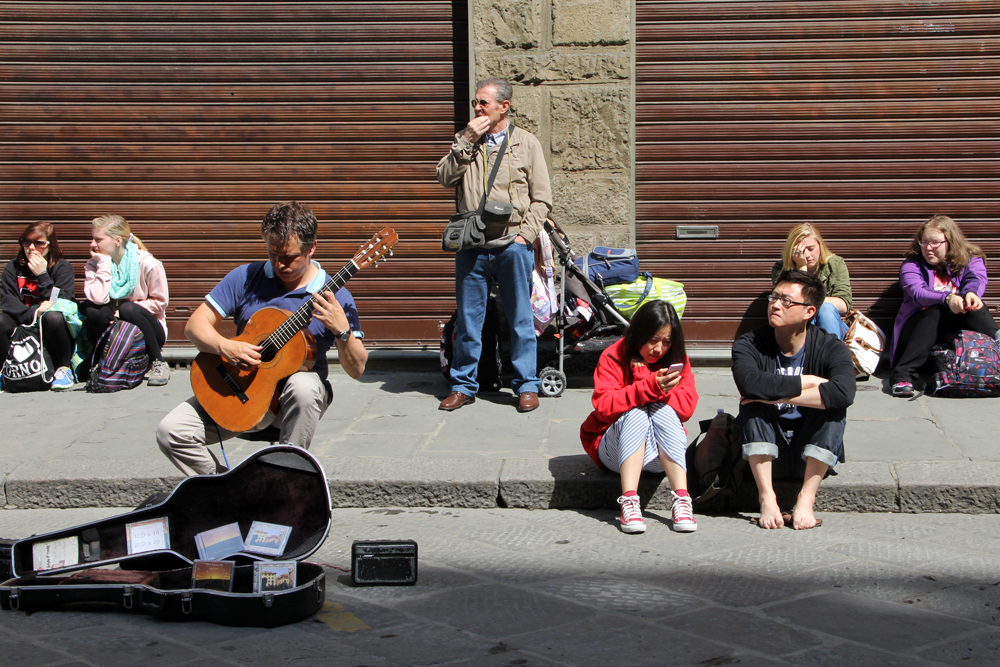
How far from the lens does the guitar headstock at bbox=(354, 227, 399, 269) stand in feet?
14.4

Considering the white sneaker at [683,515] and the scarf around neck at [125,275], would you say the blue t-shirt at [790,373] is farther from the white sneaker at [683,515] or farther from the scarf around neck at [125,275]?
the scarf around neck at [125,275]

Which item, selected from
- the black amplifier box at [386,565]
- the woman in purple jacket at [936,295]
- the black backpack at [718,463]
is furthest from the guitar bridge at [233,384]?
the woman in purple jacket at [936,295]

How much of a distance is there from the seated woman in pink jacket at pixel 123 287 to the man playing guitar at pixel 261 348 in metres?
3.21

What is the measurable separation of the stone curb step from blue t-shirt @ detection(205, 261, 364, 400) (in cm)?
70

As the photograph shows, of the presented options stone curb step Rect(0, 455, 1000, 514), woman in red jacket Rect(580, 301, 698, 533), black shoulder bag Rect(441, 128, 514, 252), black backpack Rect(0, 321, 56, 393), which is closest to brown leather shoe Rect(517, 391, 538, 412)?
black shoulder bag Rect(441, 128, 514, 252)

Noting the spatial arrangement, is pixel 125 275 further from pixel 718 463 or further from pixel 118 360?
pixel 718 463

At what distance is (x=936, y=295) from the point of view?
6668 millimetres

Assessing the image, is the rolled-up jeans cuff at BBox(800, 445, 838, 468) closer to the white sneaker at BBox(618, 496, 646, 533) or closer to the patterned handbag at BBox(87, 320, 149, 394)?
the white sneaker at BBox(618, 496, 646, 533)

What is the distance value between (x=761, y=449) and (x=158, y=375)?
466 cm

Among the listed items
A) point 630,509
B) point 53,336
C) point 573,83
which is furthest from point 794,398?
point 53,336

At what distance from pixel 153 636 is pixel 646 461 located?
2290mm

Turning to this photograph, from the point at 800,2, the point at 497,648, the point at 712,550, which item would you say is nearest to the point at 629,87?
the point at 800,2

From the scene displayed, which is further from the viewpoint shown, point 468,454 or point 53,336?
point 53,336

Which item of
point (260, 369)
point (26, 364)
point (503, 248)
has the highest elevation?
point (503, 248)
